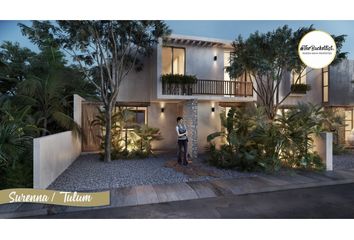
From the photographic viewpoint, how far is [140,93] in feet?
36.6

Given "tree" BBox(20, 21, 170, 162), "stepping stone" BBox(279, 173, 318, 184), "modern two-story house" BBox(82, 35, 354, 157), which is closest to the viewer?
"stepping stone" BBox(279, 173, 318, 184)

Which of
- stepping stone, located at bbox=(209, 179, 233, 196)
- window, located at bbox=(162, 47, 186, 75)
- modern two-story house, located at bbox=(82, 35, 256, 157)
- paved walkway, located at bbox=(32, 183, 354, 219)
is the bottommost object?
paved walkway, located at bbox=(32, 183, 354, 219)

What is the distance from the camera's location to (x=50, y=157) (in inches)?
222

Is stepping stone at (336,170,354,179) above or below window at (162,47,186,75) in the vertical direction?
below

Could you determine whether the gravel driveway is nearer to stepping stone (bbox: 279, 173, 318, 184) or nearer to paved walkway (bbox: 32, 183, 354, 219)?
stepping stone (bbox: 279, 173, 318, 184)

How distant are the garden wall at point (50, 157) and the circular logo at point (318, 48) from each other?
22.7ft

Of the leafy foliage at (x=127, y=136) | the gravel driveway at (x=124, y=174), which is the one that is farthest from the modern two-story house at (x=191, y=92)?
the gravel driveway at (x=124, y=174)

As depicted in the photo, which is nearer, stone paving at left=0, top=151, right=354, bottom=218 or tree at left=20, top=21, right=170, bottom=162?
stone paving at left=0, top=151, right=354, bottom=218

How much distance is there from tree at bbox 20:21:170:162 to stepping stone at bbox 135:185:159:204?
3.63 metres

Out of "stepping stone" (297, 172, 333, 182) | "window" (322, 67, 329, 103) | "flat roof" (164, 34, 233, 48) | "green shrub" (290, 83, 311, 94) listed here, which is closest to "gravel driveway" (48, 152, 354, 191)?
"stepping stone" (297, 172, 333, 182)

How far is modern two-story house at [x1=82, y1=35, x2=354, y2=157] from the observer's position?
9.59 metres

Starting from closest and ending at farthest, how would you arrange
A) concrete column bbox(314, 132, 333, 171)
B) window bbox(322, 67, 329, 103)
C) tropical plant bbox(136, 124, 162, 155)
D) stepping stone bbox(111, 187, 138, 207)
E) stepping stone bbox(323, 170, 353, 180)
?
stepping stone bbox(111, 187, 138, 207) < stepping stone bbox(323, 170, 353, 180) < concrete column bbox(314, 132, 333, 171) < tropical plant bbox(136, 124, 162, 155) < window bbox(322, 67, 329, 103)

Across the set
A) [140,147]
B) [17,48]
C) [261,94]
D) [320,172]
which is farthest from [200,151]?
[17,48]

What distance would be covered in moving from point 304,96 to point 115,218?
13.3 meters
